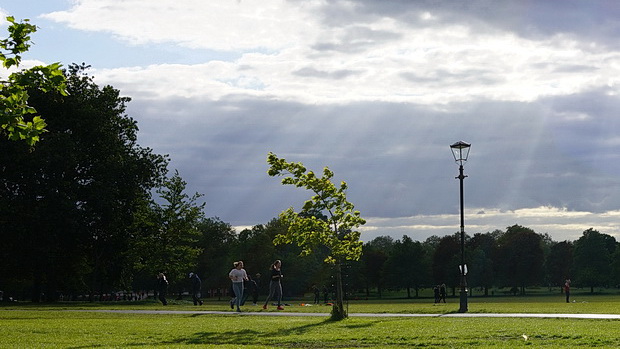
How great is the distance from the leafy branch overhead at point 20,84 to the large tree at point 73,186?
38.2 meters

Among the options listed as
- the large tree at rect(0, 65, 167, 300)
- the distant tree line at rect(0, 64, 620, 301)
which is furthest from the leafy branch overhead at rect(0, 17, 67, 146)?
the large tree at rect(0, 65, 167, 300)

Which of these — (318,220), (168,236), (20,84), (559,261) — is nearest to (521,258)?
(559,261)

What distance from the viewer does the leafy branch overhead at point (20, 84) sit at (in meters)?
13.7

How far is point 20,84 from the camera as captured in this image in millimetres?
13797

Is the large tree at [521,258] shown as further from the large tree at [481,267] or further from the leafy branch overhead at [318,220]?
the leafy branch overhead at [318,220]

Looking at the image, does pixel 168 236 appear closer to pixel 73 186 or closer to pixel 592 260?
pixel 73 186

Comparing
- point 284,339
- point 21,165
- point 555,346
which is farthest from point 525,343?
point 21,165

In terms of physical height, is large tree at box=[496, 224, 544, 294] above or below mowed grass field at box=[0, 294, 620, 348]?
above

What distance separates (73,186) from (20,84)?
43972 mm

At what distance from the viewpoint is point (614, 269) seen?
132 meters

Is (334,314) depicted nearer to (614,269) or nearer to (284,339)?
(284,339)

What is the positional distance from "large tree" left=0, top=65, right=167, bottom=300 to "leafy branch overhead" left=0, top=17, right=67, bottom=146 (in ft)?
125

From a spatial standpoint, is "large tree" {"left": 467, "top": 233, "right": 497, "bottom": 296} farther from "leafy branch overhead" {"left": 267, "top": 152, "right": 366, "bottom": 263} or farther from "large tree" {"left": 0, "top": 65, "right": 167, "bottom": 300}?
"leafy branch overhead" {"left": 267, "top": 152, "right": 366, "bottom": 263}

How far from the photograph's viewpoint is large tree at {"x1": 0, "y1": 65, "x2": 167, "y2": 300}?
2140 inches
